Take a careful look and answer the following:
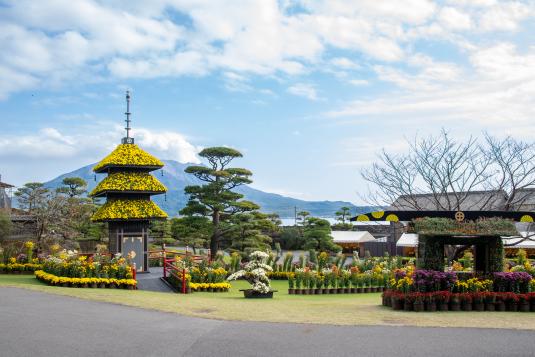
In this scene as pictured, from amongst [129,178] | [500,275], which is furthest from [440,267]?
[129,178]

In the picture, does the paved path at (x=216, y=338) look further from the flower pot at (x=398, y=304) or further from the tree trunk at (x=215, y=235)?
the tree trunk at (x=215, y=235)

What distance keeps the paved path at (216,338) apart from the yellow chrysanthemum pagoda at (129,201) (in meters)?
12.0

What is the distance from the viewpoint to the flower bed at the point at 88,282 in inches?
721

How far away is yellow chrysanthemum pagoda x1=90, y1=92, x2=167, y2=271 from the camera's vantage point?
78.2ft

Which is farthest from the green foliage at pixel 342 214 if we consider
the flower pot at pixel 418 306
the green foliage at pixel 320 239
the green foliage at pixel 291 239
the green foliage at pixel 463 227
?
the flower pot at pixel 418 306

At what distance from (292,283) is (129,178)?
892cm

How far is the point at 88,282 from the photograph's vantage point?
1844 cm

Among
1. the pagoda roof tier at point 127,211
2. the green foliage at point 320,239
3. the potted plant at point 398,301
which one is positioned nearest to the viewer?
the potted plant at point 398,301

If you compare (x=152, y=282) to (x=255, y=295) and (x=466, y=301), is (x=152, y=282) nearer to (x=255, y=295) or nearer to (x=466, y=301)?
(x=255, y=295)

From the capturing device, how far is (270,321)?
37.5 feet

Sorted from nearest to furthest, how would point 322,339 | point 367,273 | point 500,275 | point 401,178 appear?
point 322,339 → point 500,275 → point 367,273 → point 401,178

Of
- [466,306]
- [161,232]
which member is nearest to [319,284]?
[466,306]

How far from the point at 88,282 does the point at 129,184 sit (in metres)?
6.49

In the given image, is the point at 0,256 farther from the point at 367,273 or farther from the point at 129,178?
the point at 367,273
